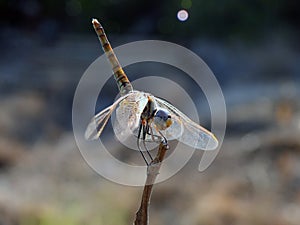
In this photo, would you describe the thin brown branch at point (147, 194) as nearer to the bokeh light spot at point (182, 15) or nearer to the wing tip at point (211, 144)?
the wing tip at point (211, 144)

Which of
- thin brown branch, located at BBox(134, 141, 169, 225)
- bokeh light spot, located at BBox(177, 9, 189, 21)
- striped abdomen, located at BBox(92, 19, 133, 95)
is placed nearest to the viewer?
thin brown branch, located at BBox(134, 141, 169, 225)

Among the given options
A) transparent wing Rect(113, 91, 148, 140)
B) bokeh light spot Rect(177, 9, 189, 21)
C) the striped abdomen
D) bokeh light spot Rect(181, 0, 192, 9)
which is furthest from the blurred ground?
transparent wing Rect(113, 91, 148, 140)

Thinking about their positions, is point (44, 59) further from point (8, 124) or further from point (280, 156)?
point (280, 156)

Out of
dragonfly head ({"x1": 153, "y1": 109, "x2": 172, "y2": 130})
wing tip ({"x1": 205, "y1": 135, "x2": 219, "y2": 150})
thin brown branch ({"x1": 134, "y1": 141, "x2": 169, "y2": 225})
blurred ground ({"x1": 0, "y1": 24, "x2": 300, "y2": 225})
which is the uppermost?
blurred ground ({"x1": 0, "y1": 24, "x2": 300, "y2": 225})

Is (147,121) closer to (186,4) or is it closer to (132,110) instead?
(132,110)

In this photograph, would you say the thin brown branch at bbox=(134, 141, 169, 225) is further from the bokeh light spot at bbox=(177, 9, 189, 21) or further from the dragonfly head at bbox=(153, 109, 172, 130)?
the bokeh light spot at bbox=(177, 9, 189, 21)

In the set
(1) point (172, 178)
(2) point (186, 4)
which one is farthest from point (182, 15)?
(1) point (172, 178)
